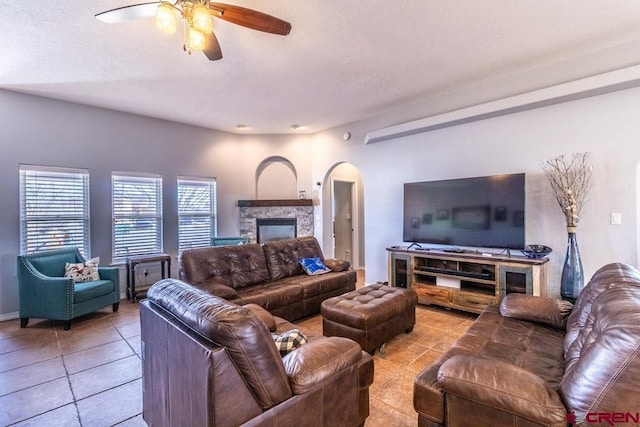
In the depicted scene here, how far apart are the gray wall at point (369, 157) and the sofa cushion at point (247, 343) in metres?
3.61

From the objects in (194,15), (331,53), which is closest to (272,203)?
(331,53)

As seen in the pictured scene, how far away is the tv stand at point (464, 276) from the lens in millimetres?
3307

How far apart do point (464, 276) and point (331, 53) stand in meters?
3.02

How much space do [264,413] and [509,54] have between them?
12.5 feet

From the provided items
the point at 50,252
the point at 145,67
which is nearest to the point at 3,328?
the point at 50,252

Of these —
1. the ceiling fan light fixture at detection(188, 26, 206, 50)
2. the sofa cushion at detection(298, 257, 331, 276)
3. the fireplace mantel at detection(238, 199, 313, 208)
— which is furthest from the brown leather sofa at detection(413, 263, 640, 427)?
the fireplace mantel at detection(238, 199, 313, 208)

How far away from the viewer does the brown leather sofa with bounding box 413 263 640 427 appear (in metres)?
1.09

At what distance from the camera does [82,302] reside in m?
3.56

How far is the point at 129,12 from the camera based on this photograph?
1970 mm

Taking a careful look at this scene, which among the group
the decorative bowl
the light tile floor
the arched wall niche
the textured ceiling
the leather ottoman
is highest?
the textured ceiling

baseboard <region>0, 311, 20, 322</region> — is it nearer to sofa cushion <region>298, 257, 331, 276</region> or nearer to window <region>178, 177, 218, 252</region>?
window <region>178, 177, 218, 252</region>

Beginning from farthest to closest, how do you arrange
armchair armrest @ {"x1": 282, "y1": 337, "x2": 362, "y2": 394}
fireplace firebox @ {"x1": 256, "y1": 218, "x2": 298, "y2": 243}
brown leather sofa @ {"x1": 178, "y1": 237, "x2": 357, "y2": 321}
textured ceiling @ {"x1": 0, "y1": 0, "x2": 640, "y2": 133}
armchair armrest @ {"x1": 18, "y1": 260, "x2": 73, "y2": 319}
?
fireplace firebox @ {"x1": 256, "y1": 218, "x2": 298, "y2": 243} → armchair armrest @ {"x1": 18, "y1": 260, "x2": 73, "y2": 319} → brown leather sofa @ {"x1": 178, "y1": 237, "x2": 357, "y2": 321} → textured ceiling @ {"x1": 0, "y1": 0, "x2": 640, "y2": 133} → armchair armrest @ {"x1": 282, "y1": 337, "x2": 362, "y2": 394}

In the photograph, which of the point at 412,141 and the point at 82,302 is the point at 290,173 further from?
the point at 82,302

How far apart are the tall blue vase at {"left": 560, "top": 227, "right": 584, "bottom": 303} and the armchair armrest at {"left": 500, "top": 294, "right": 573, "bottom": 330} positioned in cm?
98
